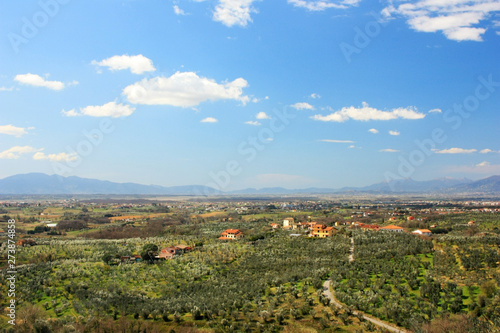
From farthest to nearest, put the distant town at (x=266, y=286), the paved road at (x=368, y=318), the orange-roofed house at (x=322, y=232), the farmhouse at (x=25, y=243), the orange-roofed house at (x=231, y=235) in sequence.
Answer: the orange-roofed house at (x=231, y=235) < the orange-roofed house at (x=322, y=232) < the farmhouse at (x=25, y=243) < the distant town at (x=266, y=286) < the paved road at (x=368, y=318)

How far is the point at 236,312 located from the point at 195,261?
1936 cm

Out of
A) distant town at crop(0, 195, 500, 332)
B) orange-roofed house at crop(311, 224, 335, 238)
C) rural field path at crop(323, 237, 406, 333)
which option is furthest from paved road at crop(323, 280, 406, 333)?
orange-roofed house at crop(311, 224, 335, 238)

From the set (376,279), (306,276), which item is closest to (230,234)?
(306,276)

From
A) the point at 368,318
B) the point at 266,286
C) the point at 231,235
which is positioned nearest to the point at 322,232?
the point at 231,235

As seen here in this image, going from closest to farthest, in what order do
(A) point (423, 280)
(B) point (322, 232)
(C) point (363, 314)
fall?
(C) point (363, 314) < (A) point (423, 280) < (B) point (322, 232)

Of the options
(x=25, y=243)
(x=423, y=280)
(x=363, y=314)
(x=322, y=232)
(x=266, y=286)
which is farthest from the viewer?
(x=322, y=232)

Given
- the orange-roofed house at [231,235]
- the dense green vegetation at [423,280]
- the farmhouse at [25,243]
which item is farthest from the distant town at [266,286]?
the orange-roofed house at [231,235]

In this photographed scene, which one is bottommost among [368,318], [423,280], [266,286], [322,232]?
[266,286]

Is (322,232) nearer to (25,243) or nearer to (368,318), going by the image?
(368,318)

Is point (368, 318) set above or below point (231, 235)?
above

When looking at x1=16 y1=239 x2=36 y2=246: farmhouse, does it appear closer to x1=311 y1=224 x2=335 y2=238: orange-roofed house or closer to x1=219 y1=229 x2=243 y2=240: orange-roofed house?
x1=219 y1=229 x2=243 y2=240: orange-roofed house

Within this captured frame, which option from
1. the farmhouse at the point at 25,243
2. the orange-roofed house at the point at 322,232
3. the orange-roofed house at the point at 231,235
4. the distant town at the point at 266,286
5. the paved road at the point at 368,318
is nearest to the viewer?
the paved road at the point at 368,318

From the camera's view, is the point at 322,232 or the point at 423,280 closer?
the point at 423,280

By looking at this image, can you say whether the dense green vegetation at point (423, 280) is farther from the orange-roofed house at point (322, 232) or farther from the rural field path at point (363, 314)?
the orange-roofed house at point (322, 232)
